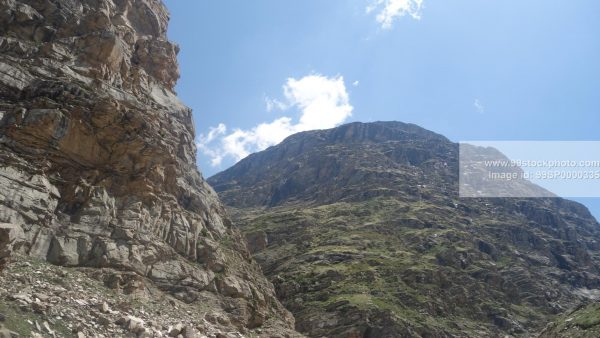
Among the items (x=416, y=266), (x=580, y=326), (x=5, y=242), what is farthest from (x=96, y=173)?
(x=416, y=266)

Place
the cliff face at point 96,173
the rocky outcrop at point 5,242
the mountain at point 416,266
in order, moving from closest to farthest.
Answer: the rocky outcrop at point 5,242, the cliff face at point 96,173, the mountain at point 416,266

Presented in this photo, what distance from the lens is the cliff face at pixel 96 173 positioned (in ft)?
126

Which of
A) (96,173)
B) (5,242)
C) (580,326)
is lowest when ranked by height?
(580,326)

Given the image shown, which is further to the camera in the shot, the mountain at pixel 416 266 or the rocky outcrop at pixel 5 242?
the mountain at pixel 416 266

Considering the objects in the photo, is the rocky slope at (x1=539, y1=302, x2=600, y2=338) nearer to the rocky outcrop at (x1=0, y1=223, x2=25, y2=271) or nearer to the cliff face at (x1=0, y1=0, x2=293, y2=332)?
the cliff face at (x1=0, y1=0, x2=293, y2=332)

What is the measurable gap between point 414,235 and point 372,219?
16.5 m

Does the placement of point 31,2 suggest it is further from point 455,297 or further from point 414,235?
point 414,235

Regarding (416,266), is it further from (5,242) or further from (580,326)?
(5,242)

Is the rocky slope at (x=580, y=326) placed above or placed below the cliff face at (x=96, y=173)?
below

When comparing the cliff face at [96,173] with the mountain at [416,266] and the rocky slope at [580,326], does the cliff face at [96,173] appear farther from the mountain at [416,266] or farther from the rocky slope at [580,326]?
the rocky slope at [580,326]

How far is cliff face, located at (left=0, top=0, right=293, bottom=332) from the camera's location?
126ft

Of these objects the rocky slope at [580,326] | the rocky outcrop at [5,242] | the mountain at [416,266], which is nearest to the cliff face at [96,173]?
the rocky outcrop at [5,242]

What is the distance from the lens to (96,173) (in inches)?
1790

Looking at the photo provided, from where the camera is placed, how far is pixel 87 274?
36312 mm
